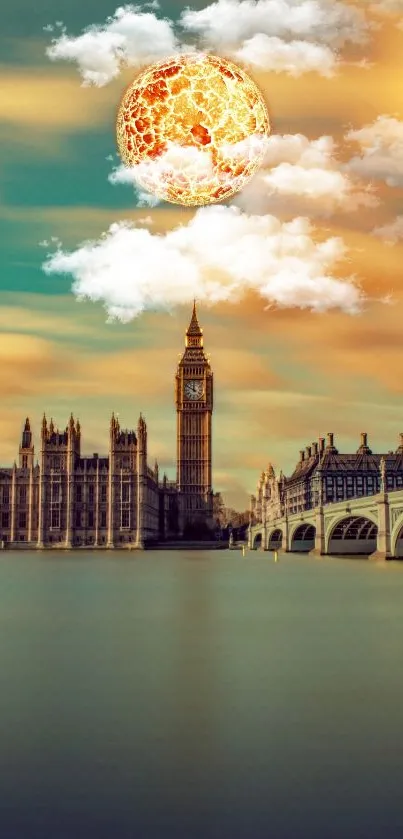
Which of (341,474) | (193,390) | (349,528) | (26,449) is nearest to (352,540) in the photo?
(349,528)

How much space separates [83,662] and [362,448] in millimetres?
127080

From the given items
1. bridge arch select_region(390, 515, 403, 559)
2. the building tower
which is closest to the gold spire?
the building tower

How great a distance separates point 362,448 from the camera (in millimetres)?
146375

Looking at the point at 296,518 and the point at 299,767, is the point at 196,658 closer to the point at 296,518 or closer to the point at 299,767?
the point at 299,767

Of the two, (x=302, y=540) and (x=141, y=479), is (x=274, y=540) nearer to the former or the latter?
(x=141, y=479)

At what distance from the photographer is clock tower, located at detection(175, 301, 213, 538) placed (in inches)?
6604

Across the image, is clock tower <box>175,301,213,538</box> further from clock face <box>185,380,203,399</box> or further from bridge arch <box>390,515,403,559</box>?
bridge arch <box>390,515,403,559</box>

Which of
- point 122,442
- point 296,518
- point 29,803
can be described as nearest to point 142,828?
point 29,803

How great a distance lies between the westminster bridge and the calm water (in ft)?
99.4

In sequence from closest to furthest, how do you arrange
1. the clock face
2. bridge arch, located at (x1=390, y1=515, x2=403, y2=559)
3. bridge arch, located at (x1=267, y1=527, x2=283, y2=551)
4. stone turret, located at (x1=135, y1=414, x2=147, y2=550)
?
bridge arch, located at (x1=390, y1=515, x2=403, y2=559) < bridge arch, located at (x1=267, y1=527, x2=283, y2=551) < stone turret, located at (x1=135, y1=414, x2=147, y2=550) < the clock face

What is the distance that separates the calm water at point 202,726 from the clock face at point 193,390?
14896 cm

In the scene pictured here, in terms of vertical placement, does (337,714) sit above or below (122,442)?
below

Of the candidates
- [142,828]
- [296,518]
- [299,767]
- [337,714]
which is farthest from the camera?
[296,518]

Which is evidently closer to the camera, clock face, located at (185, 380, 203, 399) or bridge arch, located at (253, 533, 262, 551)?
bridge arch, located at (253, 533, 262, 551)
